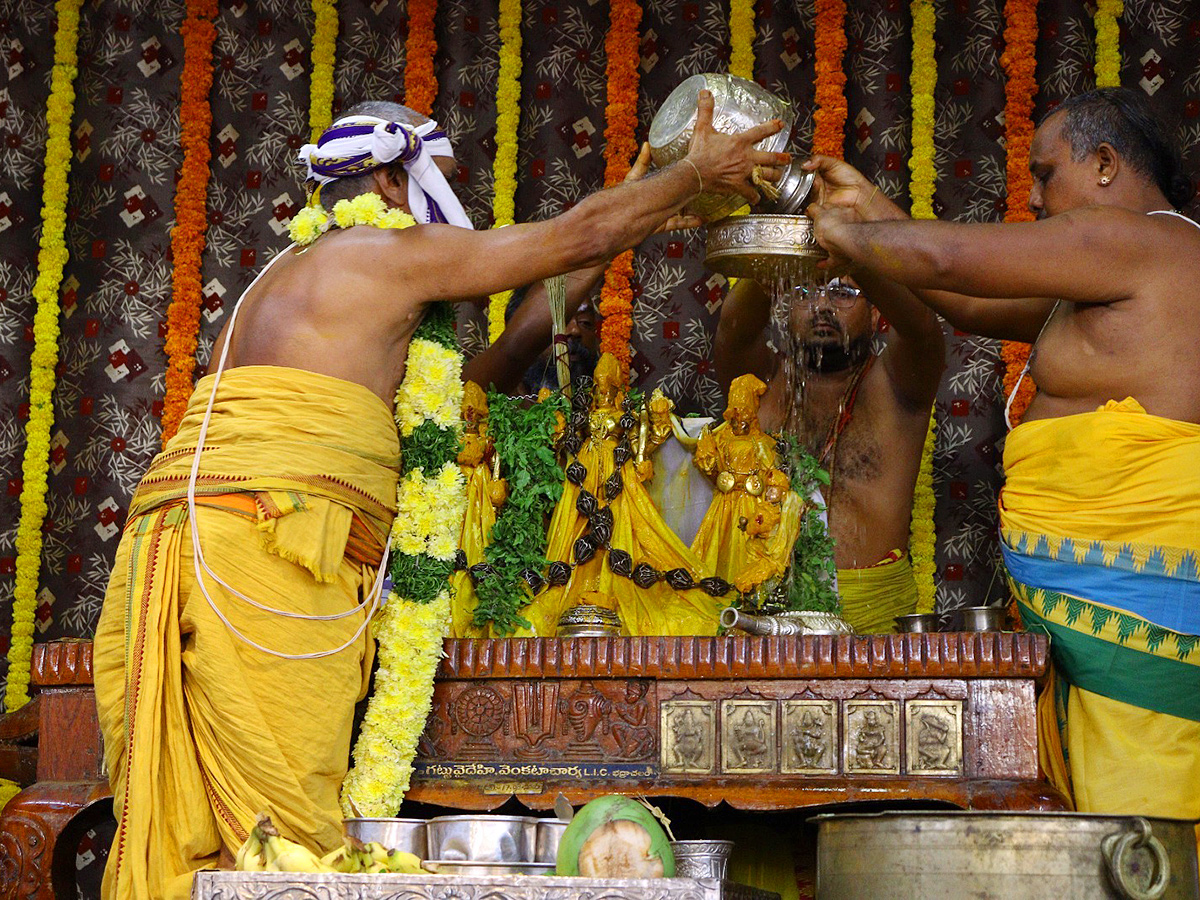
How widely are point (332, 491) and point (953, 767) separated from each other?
1.49 metres

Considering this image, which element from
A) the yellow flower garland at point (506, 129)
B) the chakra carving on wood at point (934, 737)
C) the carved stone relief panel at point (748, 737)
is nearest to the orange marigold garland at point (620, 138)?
the yellow flower garland at point (506, 129)

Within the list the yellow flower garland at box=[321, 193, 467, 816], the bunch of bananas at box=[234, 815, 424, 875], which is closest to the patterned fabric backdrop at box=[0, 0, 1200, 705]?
the yellow flower garland at box=[321, 193, 467, 816]

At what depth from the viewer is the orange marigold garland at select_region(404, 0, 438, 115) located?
5633mm

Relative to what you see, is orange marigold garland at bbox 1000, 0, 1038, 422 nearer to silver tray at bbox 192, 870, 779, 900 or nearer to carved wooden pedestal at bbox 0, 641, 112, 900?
carved wooden pedestal at bbox 0, 641, 112, 900

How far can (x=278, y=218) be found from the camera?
575 centimetres

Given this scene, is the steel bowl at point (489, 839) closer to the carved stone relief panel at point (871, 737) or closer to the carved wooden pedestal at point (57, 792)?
the carved stone relief panel at point (871, 737)

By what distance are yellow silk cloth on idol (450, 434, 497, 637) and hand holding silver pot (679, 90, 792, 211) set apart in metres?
0.93

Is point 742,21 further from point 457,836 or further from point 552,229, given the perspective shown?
point 457,836

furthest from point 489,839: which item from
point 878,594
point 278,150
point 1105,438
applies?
point 278,150

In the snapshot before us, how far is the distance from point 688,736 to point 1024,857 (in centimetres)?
114

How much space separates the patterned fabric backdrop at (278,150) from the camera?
5.37 meters

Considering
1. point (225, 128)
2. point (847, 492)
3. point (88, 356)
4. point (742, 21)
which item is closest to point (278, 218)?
point (225, 128)

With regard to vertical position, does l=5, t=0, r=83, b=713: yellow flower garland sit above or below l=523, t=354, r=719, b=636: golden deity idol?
above

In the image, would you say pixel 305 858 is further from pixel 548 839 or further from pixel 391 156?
pixel 391 156
